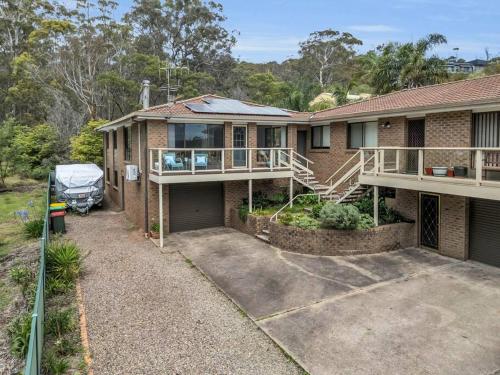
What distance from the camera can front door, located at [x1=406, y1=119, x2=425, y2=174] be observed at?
13.0 metres

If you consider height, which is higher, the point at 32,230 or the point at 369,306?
the point at 32,230

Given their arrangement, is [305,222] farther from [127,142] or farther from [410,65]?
[410,65]

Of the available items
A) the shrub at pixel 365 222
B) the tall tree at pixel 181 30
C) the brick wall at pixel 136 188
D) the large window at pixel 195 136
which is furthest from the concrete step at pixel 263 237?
the tall tree at pixel 181 30

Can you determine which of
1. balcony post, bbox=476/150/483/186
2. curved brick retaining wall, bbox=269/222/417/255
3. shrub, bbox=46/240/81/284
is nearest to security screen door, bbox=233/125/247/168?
curved brick retaining wall, bbox=269/222/417/255

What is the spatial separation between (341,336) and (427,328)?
186 centimetres

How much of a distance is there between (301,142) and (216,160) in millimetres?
5952

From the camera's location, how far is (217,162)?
1538cm

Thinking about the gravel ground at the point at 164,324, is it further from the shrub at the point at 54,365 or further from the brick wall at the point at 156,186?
the brick wall at the point at 156,186

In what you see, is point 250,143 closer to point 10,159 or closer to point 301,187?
point 301,187

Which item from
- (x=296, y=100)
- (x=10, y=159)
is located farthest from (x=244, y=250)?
(x=10, y=159)

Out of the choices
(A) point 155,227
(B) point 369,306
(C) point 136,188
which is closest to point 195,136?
(C) point 136,188

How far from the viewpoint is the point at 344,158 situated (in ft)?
56.2

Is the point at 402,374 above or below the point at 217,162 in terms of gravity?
below

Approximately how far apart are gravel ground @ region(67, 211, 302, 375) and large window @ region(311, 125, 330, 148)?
9588mm
